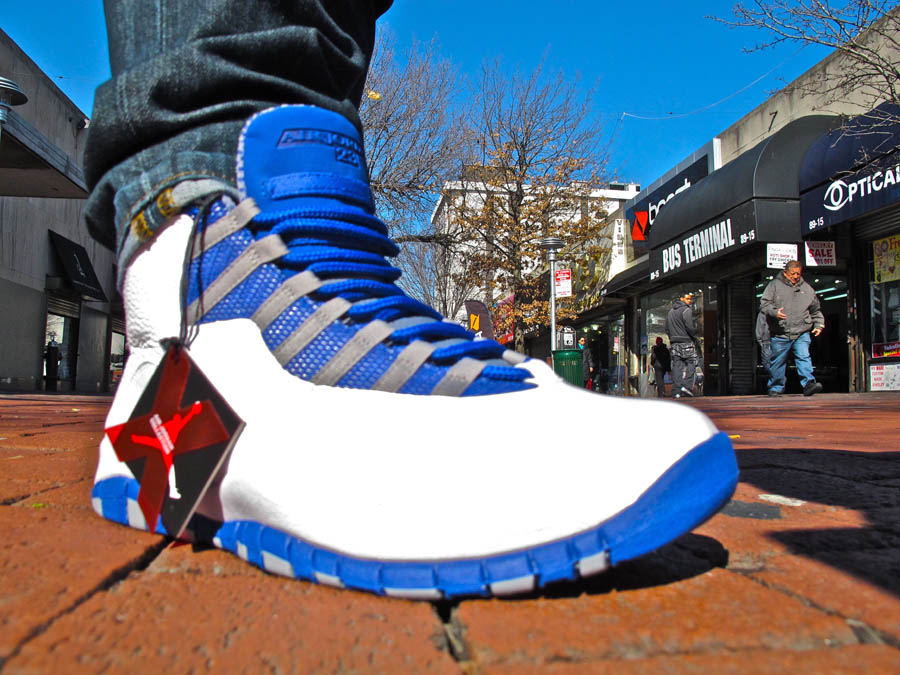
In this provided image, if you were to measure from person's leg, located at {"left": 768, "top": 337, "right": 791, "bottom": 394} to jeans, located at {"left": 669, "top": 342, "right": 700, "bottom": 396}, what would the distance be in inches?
67.1

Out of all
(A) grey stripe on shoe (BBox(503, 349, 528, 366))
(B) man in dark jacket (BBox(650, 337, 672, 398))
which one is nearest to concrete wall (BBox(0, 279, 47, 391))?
(B) man in dark jacket (BBox(650, 337, 672, 398))

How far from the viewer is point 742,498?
50.5 inches

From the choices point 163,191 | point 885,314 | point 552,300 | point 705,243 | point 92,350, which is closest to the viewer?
point 163,191

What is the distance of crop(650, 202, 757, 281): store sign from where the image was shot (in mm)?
10195

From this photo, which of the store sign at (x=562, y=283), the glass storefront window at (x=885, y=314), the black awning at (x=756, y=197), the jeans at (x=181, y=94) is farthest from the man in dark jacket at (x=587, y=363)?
the jeans at (x=181, y=94)

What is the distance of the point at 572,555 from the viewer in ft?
2.21

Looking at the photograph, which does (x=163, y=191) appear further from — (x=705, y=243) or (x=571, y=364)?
(x=705, y=243)

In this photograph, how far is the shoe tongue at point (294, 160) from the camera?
952mm

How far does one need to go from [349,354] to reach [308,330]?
2.8 inches

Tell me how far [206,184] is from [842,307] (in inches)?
462

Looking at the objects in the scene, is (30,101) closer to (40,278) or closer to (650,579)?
(40,278)

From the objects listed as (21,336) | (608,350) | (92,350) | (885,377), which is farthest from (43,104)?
(885,377)

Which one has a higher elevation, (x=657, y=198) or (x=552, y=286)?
(x=657, y=198)

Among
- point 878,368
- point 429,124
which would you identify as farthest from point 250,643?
point 429,124
